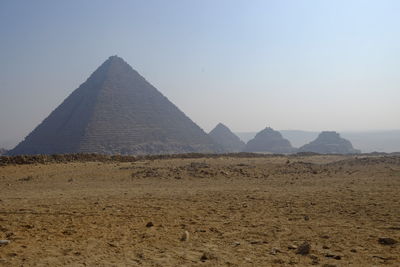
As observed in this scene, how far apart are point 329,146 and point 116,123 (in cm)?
4215

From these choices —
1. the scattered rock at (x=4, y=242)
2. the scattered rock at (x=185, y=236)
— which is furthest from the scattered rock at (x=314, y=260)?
the scattered rock at (x=4, y=242)

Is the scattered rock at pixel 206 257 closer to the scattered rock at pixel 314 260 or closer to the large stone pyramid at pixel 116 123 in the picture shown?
the scattered rock at pixel 314 260

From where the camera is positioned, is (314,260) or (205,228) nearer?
(314,260)

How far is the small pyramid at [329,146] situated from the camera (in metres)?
77.7

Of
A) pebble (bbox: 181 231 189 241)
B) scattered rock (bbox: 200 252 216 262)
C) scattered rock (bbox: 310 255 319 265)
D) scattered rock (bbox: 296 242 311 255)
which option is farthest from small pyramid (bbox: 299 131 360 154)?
scattered rock (bbox: 200 252 216 262)

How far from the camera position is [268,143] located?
91.7 meters

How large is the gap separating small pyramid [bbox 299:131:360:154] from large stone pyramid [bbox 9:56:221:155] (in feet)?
64.9

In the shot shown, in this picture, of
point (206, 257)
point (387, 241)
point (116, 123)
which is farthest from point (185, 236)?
point (116, 123)

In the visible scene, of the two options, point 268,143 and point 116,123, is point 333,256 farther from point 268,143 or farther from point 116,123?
point 268,143

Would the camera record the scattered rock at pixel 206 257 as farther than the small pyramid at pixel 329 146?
No

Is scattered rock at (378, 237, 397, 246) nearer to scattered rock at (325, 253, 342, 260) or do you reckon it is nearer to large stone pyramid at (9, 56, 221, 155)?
scattered rock at (325, 253, 342, 260)

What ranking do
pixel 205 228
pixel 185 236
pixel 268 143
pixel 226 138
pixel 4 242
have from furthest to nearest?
pixel 226 138, pixel 268 143, pixel 205 228, pixel 185 236, pixel 4 242

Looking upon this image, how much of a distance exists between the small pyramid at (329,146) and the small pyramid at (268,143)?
6597 millimetres

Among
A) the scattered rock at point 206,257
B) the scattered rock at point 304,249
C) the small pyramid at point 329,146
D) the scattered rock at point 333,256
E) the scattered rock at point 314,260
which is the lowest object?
the scattered rock at point 206,257
